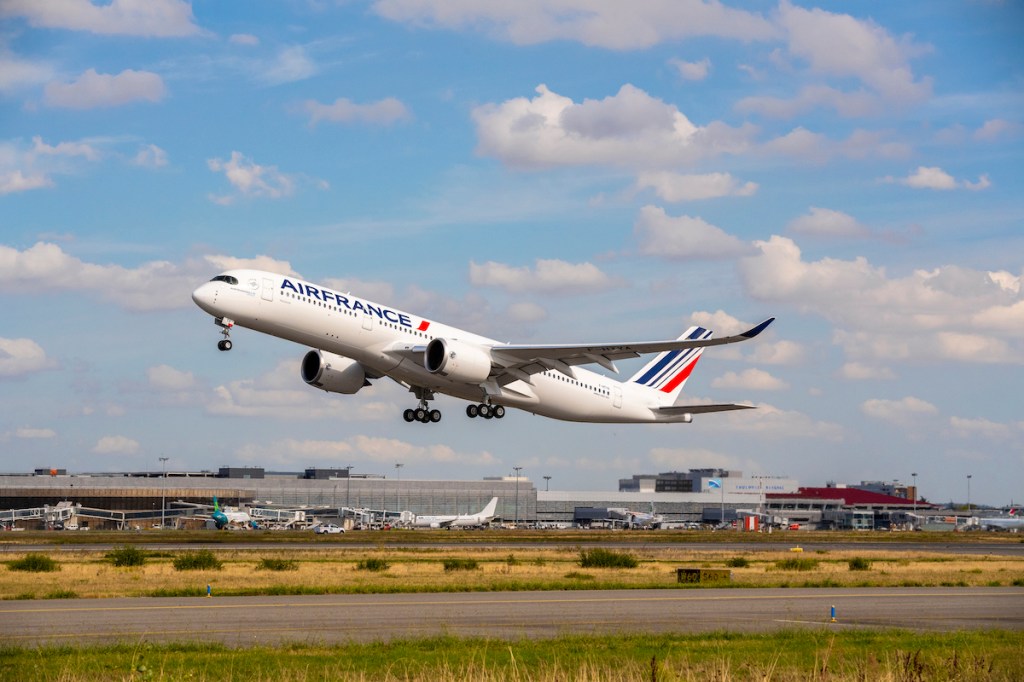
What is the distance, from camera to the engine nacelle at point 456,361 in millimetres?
50125

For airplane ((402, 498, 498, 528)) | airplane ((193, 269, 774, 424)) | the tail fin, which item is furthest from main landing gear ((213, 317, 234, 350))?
airplane ((402, 498, 498, 528))

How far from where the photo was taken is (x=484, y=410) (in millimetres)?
55594

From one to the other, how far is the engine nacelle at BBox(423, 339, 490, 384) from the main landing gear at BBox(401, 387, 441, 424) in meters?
5.31

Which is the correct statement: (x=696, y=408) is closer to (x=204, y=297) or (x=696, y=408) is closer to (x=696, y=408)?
(x=696, y=408)

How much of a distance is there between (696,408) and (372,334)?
21020 millimetres

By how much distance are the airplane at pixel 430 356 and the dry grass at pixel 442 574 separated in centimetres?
770

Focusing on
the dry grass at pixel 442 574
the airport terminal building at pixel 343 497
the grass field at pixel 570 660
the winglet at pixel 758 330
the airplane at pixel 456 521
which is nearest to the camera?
the grass field at pixel 570 660

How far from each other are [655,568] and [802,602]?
1560 centimetres

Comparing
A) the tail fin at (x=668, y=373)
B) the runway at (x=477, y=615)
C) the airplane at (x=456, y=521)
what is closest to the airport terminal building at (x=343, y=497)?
the airplane at (x=456, y=521)

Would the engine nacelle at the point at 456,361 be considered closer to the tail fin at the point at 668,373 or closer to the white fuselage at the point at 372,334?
the white fuselage at the point at 372,334

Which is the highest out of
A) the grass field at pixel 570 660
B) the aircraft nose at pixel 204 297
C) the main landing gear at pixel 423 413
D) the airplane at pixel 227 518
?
the aircraft nose at pixel 204 297

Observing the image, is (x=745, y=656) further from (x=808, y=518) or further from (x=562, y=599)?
(x=808, y=518)

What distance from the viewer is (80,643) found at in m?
20.1

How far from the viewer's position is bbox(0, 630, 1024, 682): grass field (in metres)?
16.1
